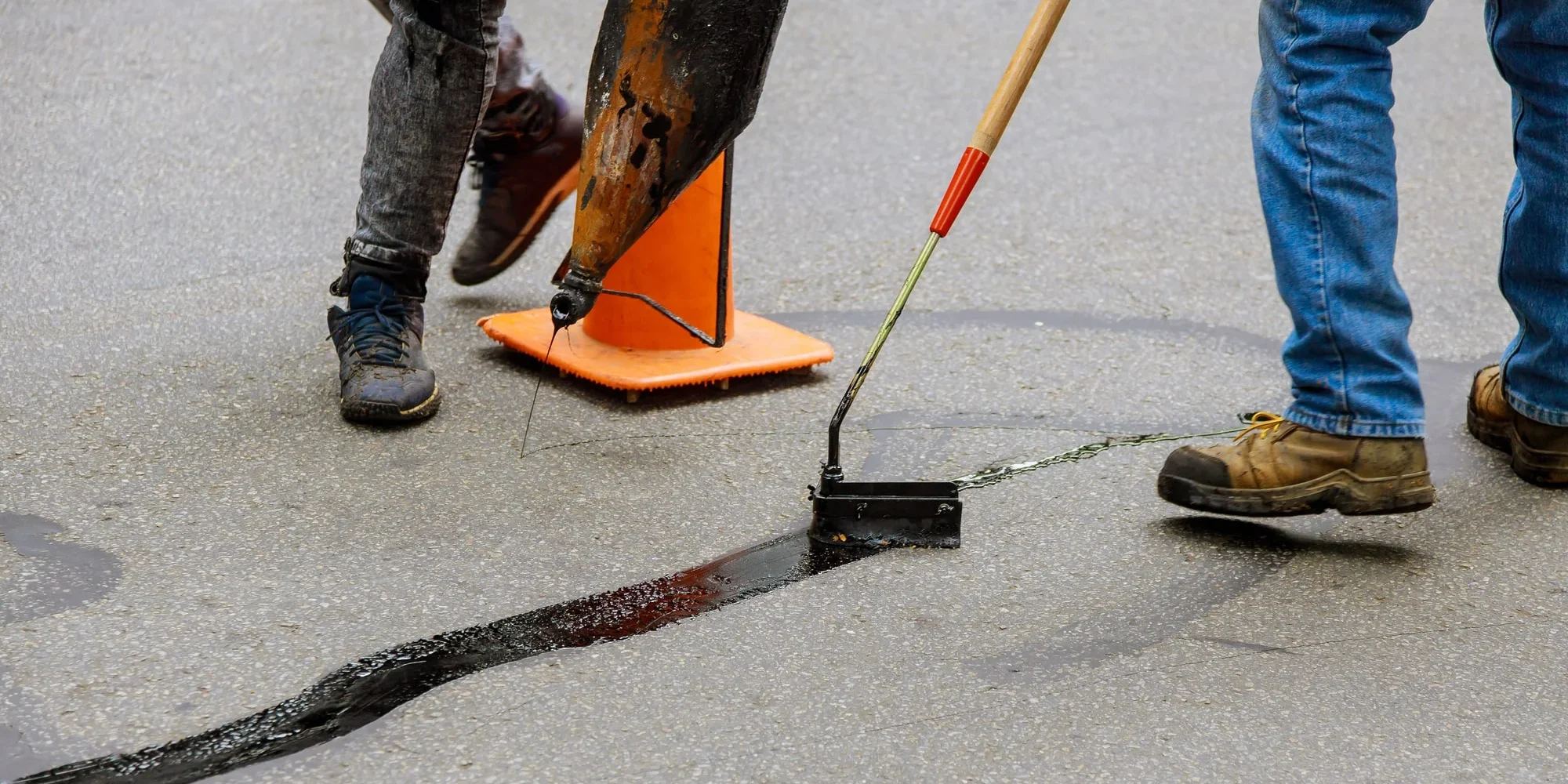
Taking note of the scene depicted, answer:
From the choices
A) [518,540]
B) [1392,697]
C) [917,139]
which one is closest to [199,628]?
[518,540]

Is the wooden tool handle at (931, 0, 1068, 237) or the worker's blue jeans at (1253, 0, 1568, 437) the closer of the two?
the worker's blue jeans at (1253, 0, 1568, 437)

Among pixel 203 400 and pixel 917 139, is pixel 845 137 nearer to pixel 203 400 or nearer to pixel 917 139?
pixel 917 139

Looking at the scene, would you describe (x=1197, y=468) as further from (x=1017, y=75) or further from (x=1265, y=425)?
(x=1017, y=75)

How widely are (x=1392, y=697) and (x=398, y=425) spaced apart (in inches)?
66.8

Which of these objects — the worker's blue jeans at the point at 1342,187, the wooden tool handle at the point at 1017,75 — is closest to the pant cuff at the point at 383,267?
the wooden tool handle at the point at 1017,75

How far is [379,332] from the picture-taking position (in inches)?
121

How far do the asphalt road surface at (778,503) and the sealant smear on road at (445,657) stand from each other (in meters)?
0.03

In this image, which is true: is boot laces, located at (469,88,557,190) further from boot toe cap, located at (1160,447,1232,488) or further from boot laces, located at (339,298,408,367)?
boot toe cap, located at (1160,447,1232,488)

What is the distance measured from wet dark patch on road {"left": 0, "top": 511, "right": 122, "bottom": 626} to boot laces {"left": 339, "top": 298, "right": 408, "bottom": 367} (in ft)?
2.22

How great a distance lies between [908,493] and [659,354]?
2.61ft

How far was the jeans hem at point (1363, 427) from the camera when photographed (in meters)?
2.53

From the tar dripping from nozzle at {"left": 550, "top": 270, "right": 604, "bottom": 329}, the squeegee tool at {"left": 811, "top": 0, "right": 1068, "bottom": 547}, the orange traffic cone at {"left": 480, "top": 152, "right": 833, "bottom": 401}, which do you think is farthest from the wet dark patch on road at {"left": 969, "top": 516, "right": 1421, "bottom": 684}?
the orange traffic cone at {"left": 480, "top": 152, "right": 833, "bottom": 401}

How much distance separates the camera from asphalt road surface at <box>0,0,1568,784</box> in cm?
204

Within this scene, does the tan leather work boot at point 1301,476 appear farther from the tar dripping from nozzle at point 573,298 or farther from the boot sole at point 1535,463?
the tar dripping from nozzle at point 573,298
